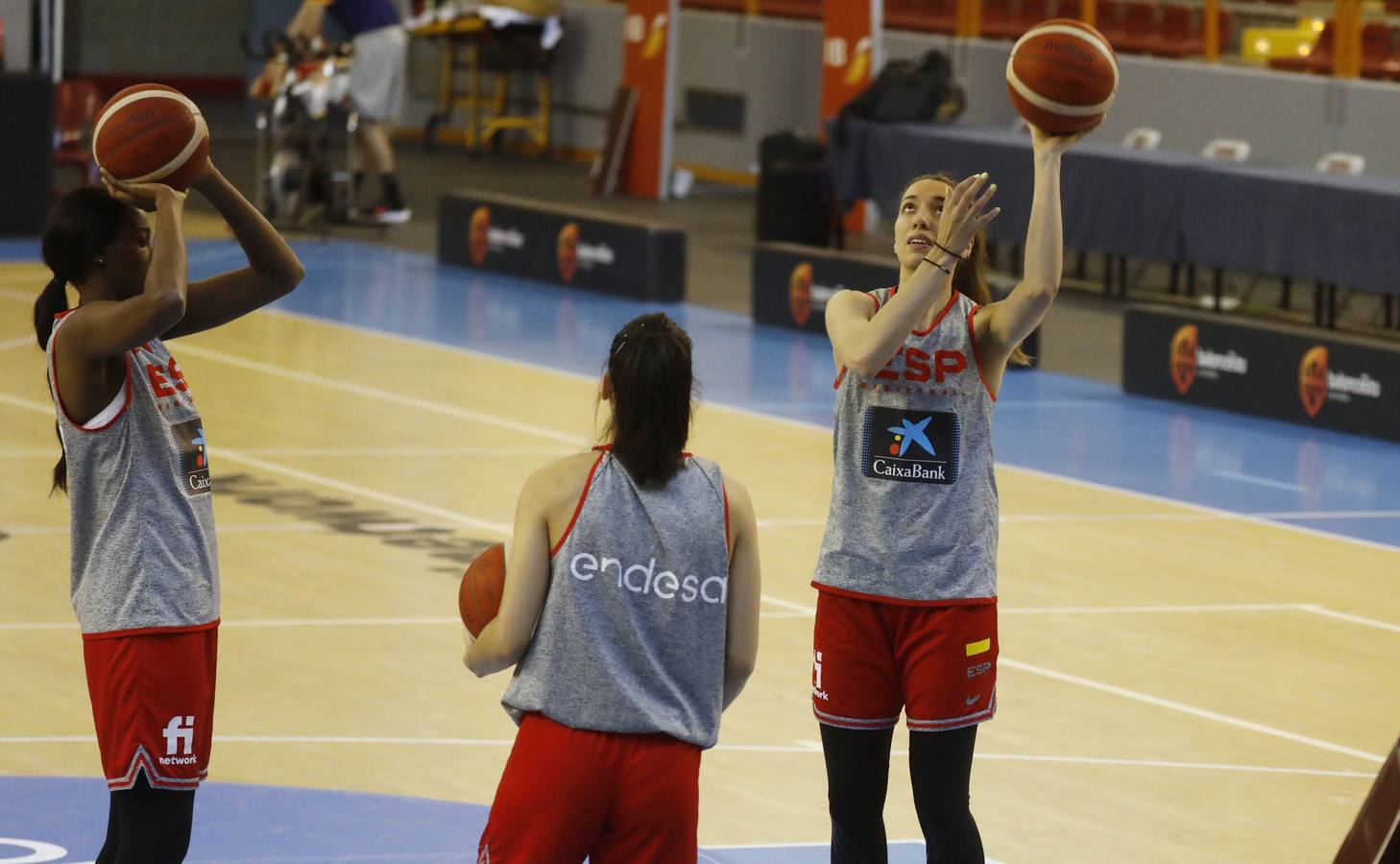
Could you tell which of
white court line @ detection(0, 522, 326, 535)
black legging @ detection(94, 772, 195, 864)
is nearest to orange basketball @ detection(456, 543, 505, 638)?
black legging @ detection(94, 772, 195, 864)

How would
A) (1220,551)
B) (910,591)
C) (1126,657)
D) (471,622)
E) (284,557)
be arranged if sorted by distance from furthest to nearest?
1. (1220,551)
2. (284,557)
3. (1126,657)
4. (910,591)
5. (471,622)

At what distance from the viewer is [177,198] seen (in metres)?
4.43

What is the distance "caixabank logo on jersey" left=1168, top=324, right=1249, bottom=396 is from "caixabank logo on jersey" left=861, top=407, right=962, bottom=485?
8.88 m

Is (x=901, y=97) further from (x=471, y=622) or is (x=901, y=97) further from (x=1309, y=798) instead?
(x=471, y=622)

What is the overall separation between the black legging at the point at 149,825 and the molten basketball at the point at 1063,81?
7.41 ft

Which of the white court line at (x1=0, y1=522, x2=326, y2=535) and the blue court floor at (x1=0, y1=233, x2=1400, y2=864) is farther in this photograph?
the white court line at (x1=0, y1=522, x2=326, y2=535)

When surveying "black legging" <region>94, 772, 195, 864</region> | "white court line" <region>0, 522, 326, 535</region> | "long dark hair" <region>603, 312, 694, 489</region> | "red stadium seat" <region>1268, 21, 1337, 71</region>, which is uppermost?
"red stadium seat" <region>1268, 21, 1337, 71</region>

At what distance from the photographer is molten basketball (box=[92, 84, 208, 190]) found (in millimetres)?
4438

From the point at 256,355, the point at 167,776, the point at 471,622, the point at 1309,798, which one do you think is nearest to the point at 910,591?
the point at 471,622

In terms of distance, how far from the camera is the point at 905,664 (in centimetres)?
485

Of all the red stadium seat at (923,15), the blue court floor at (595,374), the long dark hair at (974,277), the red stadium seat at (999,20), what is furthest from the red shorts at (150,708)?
the red stadium seat at (923,15)

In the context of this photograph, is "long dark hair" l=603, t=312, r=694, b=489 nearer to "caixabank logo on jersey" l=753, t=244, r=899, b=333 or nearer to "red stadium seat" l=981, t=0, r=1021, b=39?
"caixabank logo on jersey" l=753, t=244, r=899, b=333

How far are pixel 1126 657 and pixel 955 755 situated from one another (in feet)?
12.2

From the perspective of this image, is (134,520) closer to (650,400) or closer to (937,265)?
(650,400)
